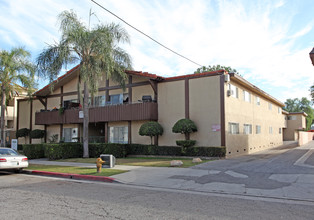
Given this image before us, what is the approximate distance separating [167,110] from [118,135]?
201 inches

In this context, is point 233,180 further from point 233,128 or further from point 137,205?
point 233,128

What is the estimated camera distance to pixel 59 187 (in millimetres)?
9398

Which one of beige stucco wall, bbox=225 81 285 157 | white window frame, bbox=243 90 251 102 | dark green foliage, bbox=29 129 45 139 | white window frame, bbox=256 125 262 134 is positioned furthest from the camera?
dark green foliage, bbox=29 129 45 139

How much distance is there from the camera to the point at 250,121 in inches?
893

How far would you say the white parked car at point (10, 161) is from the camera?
481 inches

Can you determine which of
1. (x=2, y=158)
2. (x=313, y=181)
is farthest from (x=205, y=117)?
(x=2, y=158)

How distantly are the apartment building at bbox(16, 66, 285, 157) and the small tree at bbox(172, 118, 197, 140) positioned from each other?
0.64 metres

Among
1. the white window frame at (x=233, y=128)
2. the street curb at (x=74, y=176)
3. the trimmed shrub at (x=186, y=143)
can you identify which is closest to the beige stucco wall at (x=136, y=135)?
the trimmed shrub at (x=186, y=143)

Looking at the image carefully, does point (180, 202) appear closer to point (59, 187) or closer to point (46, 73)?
point (59, 187)

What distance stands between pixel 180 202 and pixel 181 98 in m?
12.5

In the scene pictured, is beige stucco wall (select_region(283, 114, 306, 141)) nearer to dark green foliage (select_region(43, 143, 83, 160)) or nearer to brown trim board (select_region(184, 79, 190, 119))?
brown trim board (select_region(184, 79, 190, 119))

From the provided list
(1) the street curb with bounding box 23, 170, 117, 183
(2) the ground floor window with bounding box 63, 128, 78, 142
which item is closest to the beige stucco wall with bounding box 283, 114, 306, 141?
(2) the ground floor window with bounding box 63, 128, 78, 142

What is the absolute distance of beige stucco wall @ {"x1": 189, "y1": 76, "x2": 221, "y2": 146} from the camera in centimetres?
1747

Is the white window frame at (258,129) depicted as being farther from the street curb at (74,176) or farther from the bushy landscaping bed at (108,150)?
the street curb at (74,176)
